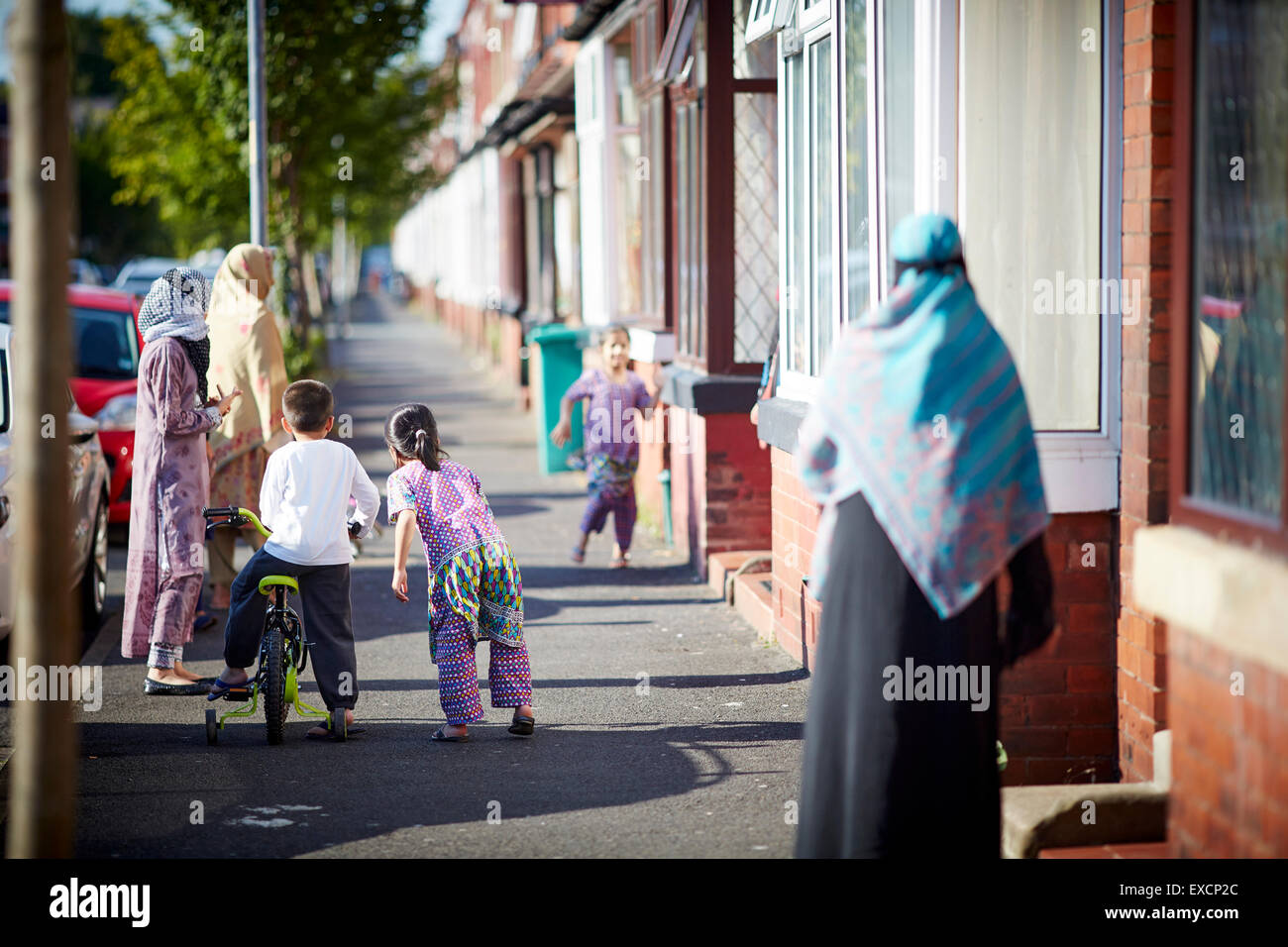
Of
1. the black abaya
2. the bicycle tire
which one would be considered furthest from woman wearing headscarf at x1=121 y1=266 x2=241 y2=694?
the black abaya

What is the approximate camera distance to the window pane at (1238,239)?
4102 mm

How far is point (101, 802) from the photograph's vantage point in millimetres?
5879

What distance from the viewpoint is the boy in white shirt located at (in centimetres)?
654

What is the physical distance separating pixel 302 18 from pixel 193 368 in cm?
1344

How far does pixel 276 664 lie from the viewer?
6.58 meters

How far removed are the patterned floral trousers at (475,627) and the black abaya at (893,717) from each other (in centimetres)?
245

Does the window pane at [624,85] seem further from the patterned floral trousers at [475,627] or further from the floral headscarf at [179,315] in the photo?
the patterned floral trousers at [475,627]

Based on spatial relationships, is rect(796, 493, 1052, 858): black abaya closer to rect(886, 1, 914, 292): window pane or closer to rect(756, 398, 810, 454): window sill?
rect(886, 1, 914, 292): window pane

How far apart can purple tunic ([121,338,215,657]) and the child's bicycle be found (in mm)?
816

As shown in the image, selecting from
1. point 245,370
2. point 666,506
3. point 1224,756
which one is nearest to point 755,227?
point 666,506

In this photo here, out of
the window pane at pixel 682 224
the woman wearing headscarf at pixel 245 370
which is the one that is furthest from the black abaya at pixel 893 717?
the window pane at pixel 682 224

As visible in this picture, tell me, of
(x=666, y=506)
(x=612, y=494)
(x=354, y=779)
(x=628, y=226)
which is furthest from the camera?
(x=628, y=226)

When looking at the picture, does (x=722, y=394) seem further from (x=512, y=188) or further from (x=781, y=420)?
(x=512, y=188)

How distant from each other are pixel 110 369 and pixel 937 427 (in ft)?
30.5
